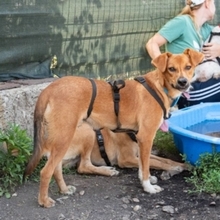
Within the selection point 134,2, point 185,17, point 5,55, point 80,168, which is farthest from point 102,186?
point 134,2

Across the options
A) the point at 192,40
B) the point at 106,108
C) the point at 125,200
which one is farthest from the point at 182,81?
the point at 192,40

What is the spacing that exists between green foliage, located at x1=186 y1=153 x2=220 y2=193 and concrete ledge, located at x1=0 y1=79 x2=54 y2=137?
1.73 m

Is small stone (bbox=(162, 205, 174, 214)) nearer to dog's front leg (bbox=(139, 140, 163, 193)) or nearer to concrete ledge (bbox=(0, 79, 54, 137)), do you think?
dog's front leg (bbox=(139, 140, 163, 193))

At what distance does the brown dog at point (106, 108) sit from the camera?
447 centimetres

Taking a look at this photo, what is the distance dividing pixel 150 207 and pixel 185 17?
9.22 feet

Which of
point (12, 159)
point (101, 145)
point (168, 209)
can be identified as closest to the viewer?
point (168, 209)

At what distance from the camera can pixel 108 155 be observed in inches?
222

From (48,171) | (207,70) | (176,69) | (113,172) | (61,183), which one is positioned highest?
(176,69)

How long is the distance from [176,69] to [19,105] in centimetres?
166

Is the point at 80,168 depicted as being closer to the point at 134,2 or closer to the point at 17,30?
the point at 17,30

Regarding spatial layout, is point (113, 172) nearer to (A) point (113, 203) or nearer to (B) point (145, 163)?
(B) point (145, 163)

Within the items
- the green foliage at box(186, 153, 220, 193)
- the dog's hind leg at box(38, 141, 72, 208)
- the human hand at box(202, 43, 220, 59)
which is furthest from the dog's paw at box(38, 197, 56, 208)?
the human hand at box(202, 43, 220, 59)

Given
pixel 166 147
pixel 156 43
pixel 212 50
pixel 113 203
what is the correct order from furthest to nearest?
pixel 212 50
pixel 156 43
pixel 166 147
pixel 113 203

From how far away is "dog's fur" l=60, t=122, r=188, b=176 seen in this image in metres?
5.34
